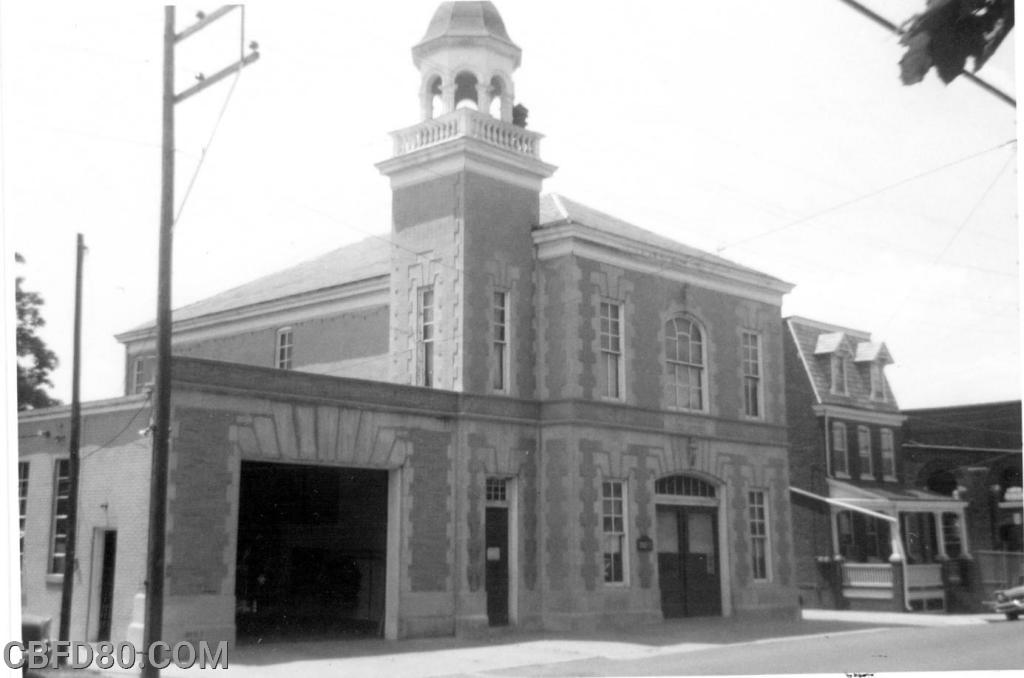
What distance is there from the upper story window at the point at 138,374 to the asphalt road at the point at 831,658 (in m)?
13.5

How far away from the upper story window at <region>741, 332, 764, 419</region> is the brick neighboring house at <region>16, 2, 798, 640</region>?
0.21 ft

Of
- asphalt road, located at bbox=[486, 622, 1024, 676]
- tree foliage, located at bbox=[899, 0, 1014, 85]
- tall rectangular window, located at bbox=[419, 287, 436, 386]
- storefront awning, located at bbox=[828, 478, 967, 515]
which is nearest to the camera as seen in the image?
tree foliage, located at bbox=[899, 0, 1014, 85]

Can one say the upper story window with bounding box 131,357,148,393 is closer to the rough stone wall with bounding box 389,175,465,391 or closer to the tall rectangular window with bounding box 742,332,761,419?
the rough stone wall with bounding box 389,175,465,391

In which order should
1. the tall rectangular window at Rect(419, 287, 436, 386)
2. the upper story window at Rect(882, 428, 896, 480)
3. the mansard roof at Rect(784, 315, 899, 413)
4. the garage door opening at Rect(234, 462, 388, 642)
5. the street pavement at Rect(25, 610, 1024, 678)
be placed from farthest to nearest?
the upper story window at Rect(882, 428, 896, 480) < the mansard roof at Rect(784, 315, 899, 413) < the tall rectangular window at Rect(419, 287, 436, 386) < the garage door opening at Rect(234, 462, 388, 642) < the street pavement at Rect(25, 610, 1024, 678)

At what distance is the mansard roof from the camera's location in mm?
33906

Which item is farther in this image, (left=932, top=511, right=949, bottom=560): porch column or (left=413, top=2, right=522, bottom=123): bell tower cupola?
(left=932, top=511, right=949, bottom=560): porch column

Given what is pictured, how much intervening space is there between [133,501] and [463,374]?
6.54 meters

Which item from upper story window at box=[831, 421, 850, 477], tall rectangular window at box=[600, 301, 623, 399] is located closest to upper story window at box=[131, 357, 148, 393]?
tall rectangular window at box=[600, 301, 623, 399]

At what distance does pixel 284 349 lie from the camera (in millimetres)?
26219

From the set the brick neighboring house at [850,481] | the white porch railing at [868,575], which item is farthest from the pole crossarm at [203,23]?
the white porch railing at [868,575]

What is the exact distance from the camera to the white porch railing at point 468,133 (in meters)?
21.3

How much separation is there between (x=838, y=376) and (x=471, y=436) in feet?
56.6

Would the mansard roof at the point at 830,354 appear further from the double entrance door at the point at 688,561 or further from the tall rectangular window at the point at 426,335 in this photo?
the tall rectangular window at the point at 426,335

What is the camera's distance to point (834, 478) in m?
33.4
